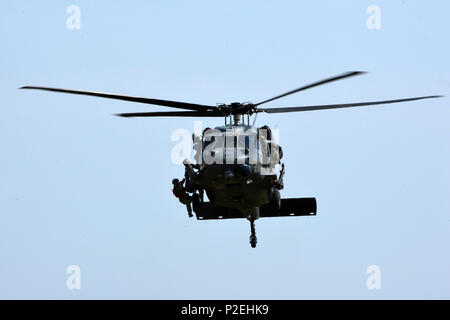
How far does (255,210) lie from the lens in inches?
1166

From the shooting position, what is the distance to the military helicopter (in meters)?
26.6

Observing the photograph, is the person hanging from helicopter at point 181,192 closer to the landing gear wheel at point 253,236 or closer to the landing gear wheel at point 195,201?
the landing gear wheel at point 195,201

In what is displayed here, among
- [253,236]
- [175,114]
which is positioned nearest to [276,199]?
[253,236]

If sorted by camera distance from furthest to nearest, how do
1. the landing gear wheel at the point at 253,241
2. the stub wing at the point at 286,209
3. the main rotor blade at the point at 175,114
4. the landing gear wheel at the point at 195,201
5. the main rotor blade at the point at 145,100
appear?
the stub wing at the point at 286,209, the landing gear wheel at the point at 253,241, the landing gear wheel at the point at 195,201, the main rotor blade at the point at 175,114, the main rotor blade at the point at 145,100

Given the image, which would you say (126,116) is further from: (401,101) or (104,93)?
(401,101)

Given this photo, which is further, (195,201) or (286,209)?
(286,209)

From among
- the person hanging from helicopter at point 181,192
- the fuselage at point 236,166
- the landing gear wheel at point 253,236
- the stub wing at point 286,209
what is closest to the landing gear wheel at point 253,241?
the landing gear wheel at point 253,236

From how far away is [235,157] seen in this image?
26641 millimetres

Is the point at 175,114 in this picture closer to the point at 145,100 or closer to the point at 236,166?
the point at 145,100

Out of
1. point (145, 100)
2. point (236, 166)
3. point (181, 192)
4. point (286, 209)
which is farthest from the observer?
point (286, 209)

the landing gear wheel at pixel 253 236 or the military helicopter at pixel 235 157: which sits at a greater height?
the military helicopter at pixel 235 157

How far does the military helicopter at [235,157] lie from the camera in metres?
26.6

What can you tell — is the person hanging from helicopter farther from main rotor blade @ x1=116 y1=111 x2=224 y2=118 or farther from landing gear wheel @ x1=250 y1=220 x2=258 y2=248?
landing gear wheel @ x1=250 y1=220 x2=258 y2=248

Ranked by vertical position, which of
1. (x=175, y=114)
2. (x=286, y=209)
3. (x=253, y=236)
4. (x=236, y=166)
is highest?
(x=175, y=114)
